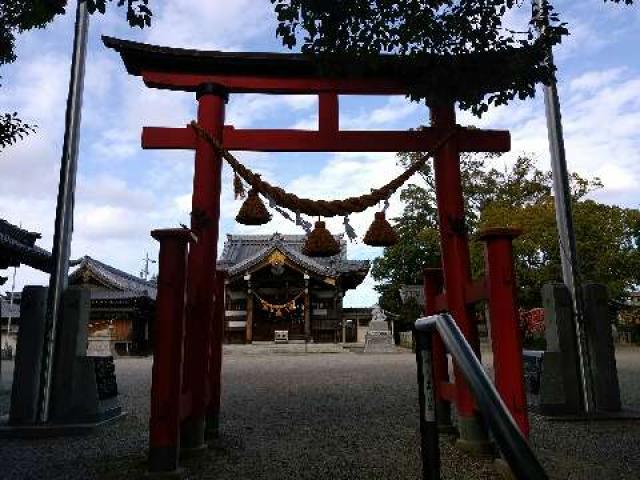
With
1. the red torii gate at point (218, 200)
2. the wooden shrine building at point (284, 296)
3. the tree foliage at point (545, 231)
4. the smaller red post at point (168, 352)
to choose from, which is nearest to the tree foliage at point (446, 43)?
the red torii gate at point (218, 200)

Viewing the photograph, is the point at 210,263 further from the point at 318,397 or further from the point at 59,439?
the point at 318,397

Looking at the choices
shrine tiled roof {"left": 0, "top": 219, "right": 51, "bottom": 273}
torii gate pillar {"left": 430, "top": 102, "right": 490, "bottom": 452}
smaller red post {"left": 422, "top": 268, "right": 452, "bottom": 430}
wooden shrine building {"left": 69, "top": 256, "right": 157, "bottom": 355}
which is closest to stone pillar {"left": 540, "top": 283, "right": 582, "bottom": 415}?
smaller red post {"left": 422, "top": 268, "right": 452, "bottom": 430}

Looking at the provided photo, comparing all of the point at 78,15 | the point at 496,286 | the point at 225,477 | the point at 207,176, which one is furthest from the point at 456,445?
the point at 78,15

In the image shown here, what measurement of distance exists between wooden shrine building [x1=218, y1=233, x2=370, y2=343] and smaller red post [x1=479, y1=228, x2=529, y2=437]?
66.3ft

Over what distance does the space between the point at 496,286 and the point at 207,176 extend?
8.13ft

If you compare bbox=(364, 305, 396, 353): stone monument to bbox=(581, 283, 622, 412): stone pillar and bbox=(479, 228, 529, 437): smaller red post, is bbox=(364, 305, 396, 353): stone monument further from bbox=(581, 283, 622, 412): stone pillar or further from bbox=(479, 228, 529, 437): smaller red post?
bbox=(479, 228, 529, 437): smaller red post

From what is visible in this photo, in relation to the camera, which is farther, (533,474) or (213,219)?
(213,219)

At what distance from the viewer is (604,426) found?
464 cm

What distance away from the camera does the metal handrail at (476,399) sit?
1.07 m

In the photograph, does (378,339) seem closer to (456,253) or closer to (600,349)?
(600,349)

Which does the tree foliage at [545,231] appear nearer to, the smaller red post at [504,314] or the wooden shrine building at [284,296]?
the wooden shrine building at [284,296]

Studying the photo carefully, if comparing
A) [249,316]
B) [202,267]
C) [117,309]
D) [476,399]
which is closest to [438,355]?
[202,267]

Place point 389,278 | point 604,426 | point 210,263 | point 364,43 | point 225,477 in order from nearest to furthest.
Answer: point 225,477
point 210,263
point 364,43
point 604,426
point 389,278

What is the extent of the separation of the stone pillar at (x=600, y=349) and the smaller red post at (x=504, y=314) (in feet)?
8.57
